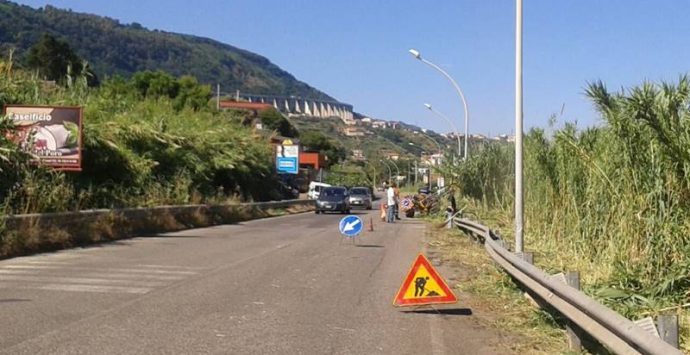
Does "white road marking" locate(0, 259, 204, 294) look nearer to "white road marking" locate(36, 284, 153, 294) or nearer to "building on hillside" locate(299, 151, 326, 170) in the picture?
"white road marking" locate(36, 284, 153, 294)

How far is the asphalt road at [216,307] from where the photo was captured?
8.49 m

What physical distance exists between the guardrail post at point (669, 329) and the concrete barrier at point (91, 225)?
13536 millimetres

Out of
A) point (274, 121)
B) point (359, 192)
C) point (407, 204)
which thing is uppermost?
point (274, 121)

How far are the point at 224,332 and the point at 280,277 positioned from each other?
5.26 m

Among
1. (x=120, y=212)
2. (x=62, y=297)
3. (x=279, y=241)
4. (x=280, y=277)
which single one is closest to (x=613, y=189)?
(x=280, y=277)

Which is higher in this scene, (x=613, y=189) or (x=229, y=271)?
(x=613, y=189)

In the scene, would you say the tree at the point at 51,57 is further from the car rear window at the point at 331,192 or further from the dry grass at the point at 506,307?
the dry grass at the point at 506,307

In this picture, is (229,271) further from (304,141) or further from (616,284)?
(304,141)

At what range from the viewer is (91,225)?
68.3ft

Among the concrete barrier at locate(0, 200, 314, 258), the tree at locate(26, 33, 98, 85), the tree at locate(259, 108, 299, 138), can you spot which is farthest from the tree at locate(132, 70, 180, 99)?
the tree at locate(259, 108, 299, 138)

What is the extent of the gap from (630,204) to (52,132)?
50.7 ft

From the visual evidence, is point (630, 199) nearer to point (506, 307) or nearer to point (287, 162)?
point (506, 307)

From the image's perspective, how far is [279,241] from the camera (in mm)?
23172

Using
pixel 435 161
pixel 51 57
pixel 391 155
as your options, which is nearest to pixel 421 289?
pixel 435 161
